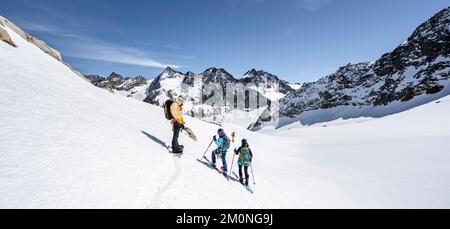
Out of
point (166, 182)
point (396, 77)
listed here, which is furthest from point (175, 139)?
point (396, 77)

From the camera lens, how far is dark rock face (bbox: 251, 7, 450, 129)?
278ft

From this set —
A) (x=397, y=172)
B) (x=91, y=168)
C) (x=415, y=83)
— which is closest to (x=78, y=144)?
(x=91, y=168)

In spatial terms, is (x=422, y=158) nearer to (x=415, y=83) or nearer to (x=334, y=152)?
(x=334, y=152)

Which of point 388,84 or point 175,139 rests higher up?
point 388,84

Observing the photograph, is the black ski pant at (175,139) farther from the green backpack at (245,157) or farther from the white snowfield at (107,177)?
the green backpack at (245,157)

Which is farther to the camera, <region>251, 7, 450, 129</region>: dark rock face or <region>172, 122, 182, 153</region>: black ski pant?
<region>251, 7, 450, 129</region>: dark rock face

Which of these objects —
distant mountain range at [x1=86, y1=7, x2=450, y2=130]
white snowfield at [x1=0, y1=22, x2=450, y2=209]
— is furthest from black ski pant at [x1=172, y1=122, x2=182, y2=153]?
distant mountain range at [x1=86, y1=7, x2=450, y2=130]

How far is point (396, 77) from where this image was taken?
10419cm

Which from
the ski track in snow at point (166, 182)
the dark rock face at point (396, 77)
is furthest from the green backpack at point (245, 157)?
the dark rock face at point (396, 77)

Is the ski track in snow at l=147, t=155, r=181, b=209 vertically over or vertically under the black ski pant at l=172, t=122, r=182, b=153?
under

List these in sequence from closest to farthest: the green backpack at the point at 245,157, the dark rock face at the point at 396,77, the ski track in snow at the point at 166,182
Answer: the ski track in snow at the point at 166,182 → the green backpack at the point at 245,157 → the dark rock face at the point at 396,77

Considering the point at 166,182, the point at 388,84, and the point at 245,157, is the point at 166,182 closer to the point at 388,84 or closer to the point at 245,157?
the point at 245,157

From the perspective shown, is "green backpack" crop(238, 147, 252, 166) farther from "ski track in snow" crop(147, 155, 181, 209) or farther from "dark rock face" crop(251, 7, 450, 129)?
"dark rock face" crop(251, 7, 450, 129)

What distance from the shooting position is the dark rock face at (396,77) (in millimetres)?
84750
